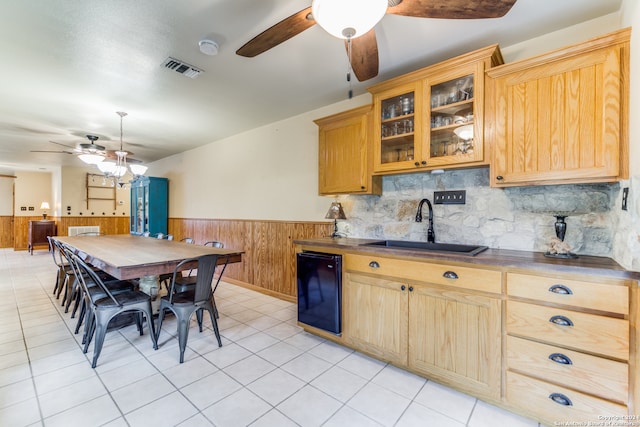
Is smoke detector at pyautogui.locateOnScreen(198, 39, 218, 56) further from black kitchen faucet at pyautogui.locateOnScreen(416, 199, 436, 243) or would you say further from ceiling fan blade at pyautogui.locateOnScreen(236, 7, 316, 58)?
black kitchen faucet at pyautogui.locateOnScreen(416, 199, 436, 243)

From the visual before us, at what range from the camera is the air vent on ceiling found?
8.03 ft

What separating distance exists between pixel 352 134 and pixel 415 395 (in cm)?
231

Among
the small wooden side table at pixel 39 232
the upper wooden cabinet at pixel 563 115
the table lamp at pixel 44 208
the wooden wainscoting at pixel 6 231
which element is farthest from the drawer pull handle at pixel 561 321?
the wooden wainscoting at pixel 6 231

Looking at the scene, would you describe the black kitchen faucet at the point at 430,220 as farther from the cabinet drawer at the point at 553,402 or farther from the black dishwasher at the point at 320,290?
the cabinet drawer at the point at 553,402

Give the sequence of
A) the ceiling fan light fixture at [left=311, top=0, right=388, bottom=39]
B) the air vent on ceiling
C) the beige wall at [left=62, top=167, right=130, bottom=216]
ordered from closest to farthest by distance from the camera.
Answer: the ceiling fan light fixture at [left=311, top=0, right=388, bottom=39] → the air vent on ceiling → the beige wall at [left=62, top=167, right=130, bottom=216]

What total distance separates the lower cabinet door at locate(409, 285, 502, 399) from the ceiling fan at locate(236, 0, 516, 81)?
1.65 metres

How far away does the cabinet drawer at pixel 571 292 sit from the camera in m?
1.43

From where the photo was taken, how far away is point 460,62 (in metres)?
2.13

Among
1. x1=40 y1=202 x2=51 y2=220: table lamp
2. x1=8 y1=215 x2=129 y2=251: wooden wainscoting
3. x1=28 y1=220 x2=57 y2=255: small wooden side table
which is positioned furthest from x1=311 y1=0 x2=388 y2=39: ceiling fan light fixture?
x1=40 y1=202 x2=51 y2=220: table lamp

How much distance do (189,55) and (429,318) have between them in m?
2.89

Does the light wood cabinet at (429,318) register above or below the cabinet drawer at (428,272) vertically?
below

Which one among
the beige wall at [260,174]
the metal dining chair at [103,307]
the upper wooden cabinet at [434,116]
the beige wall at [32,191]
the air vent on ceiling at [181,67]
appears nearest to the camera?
the upper wooden cabinet at [434,116]

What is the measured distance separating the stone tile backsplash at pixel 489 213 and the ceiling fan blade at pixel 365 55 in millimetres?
1181

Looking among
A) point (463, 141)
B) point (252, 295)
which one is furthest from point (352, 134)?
point (252, 295)
